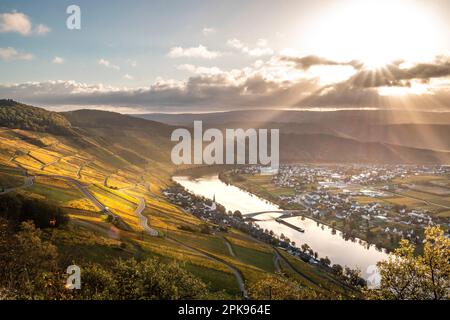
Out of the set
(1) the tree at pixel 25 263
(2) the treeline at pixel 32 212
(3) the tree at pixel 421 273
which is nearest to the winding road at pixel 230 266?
(2) the treeline at pixel 32 212

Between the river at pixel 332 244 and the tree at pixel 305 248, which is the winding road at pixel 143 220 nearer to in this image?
the tree at pixel 305 248

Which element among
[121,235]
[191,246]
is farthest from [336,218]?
[121,235]

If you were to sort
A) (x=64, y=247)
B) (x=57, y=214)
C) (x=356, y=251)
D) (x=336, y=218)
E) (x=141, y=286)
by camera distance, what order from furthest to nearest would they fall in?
(x=336, y=218)
(x=356, y=251)
(x=57, y=214)
(x=64, y=247)
(x=141, y=286)

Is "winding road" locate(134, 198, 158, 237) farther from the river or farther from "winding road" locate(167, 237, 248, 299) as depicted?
the river

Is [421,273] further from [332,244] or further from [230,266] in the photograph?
[332,244]
